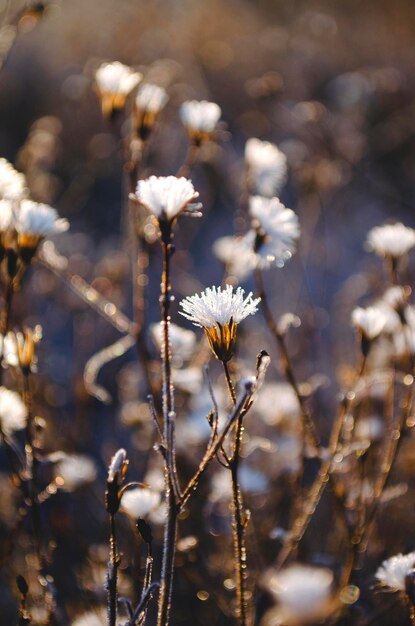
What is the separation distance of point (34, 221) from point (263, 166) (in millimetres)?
652

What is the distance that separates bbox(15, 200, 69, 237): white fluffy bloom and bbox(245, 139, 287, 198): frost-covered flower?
53 centimetres

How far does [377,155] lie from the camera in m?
4.02

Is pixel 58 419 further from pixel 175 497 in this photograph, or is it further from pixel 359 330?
pixel 175 497

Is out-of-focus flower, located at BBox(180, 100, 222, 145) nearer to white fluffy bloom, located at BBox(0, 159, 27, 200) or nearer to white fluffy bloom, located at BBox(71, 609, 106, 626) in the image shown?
white fluffy bloom, located at BBox(0, 159, 27, 200)

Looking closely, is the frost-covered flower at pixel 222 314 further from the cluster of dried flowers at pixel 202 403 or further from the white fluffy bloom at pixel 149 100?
the white fluffy bloom at pixel 149 100

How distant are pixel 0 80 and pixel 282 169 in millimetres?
3910

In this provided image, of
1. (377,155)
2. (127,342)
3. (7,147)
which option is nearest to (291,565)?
(127,342)

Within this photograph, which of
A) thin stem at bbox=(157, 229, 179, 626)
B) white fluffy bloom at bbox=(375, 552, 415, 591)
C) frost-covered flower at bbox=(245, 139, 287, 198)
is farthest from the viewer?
frost-covered flower at bbox=(245, 139, 287, 198)

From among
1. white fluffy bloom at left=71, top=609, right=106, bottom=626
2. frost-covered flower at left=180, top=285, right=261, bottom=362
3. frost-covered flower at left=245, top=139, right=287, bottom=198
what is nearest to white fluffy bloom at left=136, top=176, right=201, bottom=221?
frost-covered flower at left=180, top=285, right=261, bottom=362

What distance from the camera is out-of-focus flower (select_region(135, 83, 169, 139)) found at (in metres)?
1.08

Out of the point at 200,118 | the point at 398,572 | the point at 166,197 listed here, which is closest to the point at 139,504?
the point at 398,572

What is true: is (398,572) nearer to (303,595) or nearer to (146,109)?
(303,595)

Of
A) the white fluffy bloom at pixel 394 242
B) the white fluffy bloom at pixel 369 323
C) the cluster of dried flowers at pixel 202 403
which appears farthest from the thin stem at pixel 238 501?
the white fluffy bloom at pixel 394 242

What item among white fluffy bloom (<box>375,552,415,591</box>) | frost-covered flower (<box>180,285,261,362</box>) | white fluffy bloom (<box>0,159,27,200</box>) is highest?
white fluffy bloom (<box>0,159,27,200</box>)
